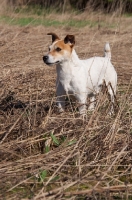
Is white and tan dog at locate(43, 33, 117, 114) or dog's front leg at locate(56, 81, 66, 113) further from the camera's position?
white and tan dog at locate(43, 33, 117, 114)

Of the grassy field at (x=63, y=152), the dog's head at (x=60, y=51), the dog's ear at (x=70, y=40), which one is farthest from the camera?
the dog's ear at (x=70, y=40)

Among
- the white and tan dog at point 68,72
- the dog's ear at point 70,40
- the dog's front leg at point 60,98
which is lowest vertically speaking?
the dog's front leg at point 60,98

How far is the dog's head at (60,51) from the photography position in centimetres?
514

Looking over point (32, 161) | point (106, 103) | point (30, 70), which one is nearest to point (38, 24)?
point (30, 70)

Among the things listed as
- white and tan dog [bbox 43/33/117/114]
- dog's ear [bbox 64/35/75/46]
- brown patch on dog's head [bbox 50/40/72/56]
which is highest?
dog's ear [bbox 64/35/75/46]

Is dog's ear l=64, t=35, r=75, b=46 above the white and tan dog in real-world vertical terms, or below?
above

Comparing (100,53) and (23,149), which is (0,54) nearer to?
(100,53)

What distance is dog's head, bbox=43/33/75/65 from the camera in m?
5.14

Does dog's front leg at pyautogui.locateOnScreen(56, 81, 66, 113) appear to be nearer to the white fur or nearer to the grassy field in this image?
the white fur

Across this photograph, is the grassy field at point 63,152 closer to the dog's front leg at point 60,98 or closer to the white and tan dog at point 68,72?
the dog's front leg at point 60,98

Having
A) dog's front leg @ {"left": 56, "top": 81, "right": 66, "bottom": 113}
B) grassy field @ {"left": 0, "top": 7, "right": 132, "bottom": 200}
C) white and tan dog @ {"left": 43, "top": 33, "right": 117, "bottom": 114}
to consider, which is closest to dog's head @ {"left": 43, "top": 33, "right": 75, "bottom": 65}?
white and tan dog @ {"left": 43, "top": 33, "right": 117, "bottom": 114}

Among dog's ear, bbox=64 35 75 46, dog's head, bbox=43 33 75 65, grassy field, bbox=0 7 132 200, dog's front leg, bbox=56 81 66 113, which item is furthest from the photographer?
dog's ear, bbox=64 35 75 46

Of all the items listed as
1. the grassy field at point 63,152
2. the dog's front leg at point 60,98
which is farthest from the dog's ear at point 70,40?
the grassy field at point 63,152

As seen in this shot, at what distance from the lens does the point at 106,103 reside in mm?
4738
